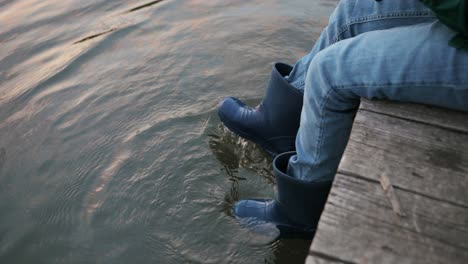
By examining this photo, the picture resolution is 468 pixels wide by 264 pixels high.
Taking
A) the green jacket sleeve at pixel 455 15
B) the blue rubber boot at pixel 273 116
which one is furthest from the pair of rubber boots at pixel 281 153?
the green jacket sleeve at pixel 455 15

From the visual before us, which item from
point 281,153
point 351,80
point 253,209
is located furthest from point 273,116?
point 351,80

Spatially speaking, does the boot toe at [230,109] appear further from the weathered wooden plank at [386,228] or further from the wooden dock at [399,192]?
the weathered wooden plank at [386,228]

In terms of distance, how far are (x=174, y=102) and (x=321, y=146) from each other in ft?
4.66

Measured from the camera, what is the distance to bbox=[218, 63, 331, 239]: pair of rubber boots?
1502 mm

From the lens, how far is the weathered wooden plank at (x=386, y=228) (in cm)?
86

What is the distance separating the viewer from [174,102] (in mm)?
2658

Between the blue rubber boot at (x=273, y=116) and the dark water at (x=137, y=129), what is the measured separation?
0.14m

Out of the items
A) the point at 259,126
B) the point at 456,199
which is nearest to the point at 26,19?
the point at 259,126

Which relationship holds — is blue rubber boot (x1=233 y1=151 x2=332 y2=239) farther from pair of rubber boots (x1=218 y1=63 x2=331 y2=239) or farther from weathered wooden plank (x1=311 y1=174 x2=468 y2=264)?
weathered wooden plank (x1=311 y1=174 x2=468 y2=264)

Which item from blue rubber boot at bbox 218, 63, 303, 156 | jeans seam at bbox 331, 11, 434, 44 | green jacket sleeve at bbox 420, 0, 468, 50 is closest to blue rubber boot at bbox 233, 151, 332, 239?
blue rubber boot at bbox 218, 63, 303, 156

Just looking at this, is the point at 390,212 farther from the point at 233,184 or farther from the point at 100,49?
the point at 100,49

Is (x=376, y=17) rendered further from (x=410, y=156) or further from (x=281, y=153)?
(x=281, y=153)

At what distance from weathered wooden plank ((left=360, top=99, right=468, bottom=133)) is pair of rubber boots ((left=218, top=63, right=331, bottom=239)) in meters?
0.31

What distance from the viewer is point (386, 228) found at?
3.00 feet
